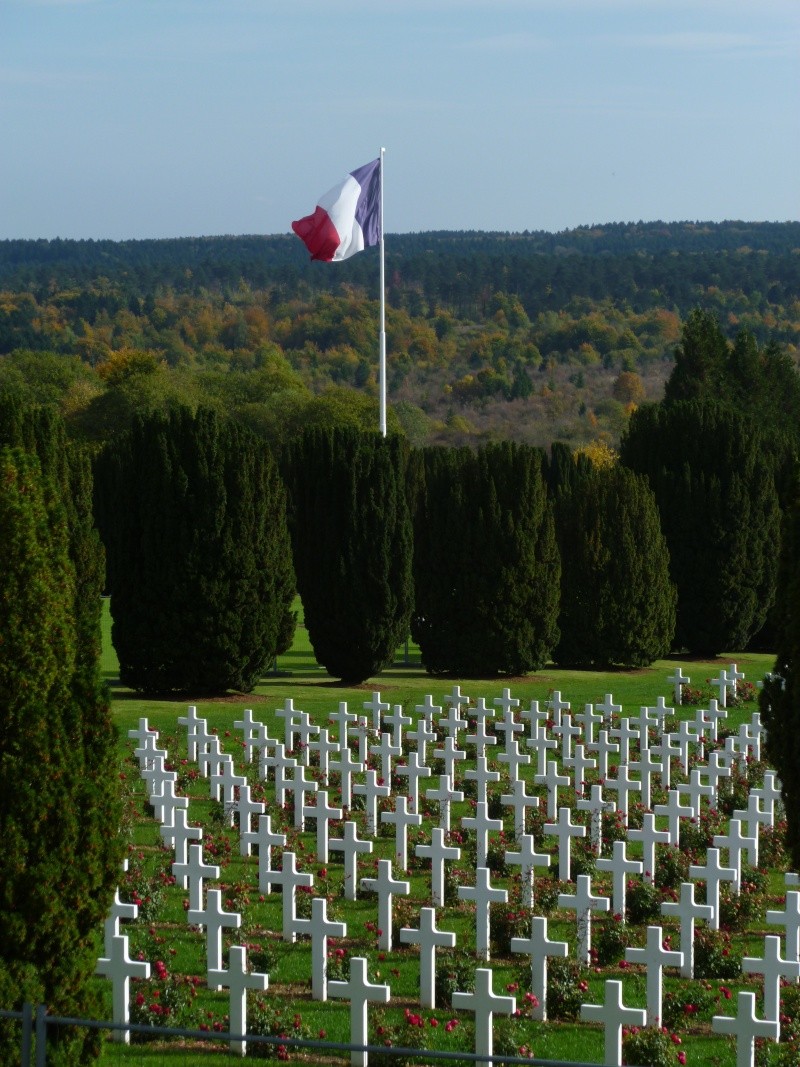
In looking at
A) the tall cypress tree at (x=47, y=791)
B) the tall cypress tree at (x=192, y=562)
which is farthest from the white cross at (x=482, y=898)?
the tall cypress tree at (x=192, y=562)

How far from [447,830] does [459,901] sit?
84.8 inches

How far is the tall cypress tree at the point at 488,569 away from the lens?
95.6ft

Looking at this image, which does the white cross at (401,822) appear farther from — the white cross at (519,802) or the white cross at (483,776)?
the white cross at (483,776)

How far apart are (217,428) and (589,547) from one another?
912cm

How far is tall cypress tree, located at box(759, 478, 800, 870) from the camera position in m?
8.19

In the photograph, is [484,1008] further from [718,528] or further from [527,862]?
[718,528]

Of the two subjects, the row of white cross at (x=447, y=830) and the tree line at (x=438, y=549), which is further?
the tree line at (x=438, y=549)

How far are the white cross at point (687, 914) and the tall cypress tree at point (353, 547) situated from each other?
16.7 meters

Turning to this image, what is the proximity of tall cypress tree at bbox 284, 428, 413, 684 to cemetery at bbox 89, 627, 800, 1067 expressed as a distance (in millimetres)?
7569

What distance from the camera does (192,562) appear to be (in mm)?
24781

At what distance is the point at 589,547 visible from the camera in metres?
31.2

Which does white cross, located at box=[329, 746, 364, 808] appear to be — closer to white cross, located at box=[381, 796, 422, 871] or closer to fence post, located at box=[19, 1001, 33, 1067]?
white cross, located at box=[381, 796, 422, 871]

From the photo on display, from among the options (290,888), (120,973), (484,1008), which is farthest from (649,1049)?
(290,888)

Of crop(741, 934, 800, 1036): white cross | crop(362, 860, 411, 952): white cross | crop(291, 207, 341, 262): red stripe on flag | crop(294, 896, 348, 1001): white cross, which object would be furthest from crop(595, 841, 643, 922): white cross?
crop(291, 207, 341, 262): red stripe on flag
